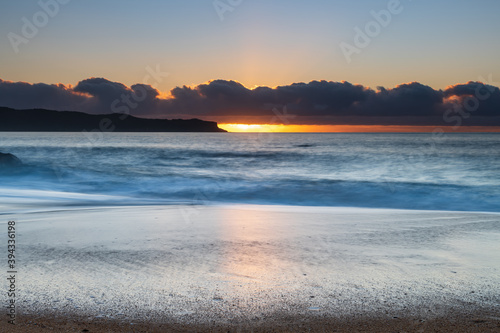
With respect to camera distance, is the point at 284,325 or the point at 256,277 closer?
the point at 284,325

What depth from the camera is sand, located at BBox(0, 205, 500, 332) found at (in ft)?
9.94

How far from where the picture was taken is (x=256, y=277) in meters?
3.99

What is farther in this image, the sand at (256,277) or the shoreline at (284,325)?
the sand at (256,277)

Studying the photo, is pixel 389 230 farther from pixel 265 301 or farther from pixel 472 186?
pixel 472 186

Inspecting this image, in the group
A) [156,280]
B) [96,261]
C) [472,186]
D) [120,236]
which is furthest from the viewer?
[472,186]

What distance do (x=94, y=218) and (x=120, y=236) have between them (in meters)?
2.15

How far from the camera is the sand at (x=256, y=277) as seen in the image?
3.03m

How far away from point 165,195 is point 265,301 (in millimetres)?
13743

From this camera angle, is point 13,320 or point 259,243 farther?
point 259,243

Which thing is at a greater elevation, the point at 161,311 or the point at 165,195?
the point at 161,311

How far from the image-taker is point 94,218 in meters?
7.78

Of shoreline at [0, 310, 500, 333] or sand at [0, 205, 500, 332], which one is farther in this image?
sand at [0, 205, 500, 332]

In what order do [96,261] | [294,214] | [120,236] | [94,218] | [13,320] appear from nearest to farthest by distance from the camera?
[13,320], [96,261], [120,236], [94,218], [294,214]

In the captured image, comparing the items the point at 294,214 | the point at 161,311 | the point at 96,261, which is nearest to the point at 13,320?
the point at 161,311
